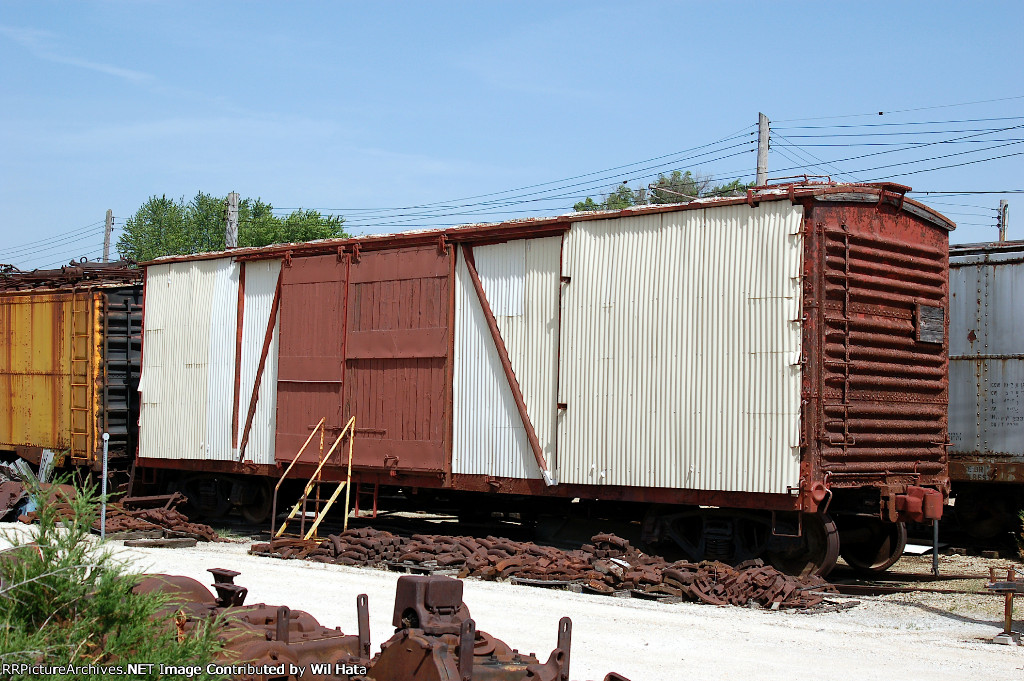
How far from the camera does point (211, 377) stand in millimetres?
17328

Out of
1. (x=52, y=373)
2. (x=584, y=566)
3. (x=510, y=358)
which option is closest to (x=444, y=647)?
(x=584, y=566)

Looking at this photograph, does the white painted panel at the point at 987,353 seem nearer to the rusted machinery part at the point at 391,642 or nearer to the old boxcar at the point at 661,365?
the old boxcar at the point at 661,365

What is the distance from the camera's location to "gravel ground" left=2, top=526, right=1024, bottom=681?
751cm

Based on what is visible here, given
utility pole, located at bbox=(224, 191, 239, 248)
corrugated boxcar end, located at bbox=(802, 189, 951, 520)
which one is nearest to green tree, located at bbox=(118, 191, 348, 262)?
utility pole, located at bbox=(224, 191, 239, 248)

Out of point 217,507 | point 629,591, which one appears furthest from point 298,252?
point 629,591

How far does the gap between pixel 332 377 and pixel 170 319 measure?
414 cm

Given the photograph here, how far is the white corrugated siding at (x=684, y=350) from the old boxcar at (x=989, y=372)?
4.95 meters

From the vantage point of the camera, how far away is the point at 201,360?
17516 millimetres

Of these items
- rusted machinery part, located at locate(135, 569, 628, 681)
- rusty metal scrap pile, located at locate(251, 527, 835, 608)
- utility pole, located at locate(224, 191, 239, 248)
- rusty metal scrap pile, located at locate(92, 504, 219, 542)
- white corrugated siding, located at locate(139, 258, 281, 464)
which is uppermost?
utility pole, located at locate(224, 191, 239, 248)

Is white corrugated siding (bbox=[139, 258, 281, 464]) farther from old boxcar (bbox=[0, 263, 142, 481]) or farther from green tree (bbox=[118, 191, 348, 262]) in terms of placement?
green tree (bbox=[118, 191, 348, 262])

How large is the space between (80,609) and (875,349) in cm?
948

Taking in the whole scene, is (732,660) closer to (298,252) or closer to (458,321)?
(458,321)

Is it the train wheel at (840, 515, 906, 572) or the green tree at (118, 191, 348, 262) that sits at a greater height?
the green tree at (118, 191, 348, 262)

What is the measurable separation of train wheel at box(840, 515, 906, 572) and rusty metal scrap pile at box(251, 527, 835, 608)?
2216mm
